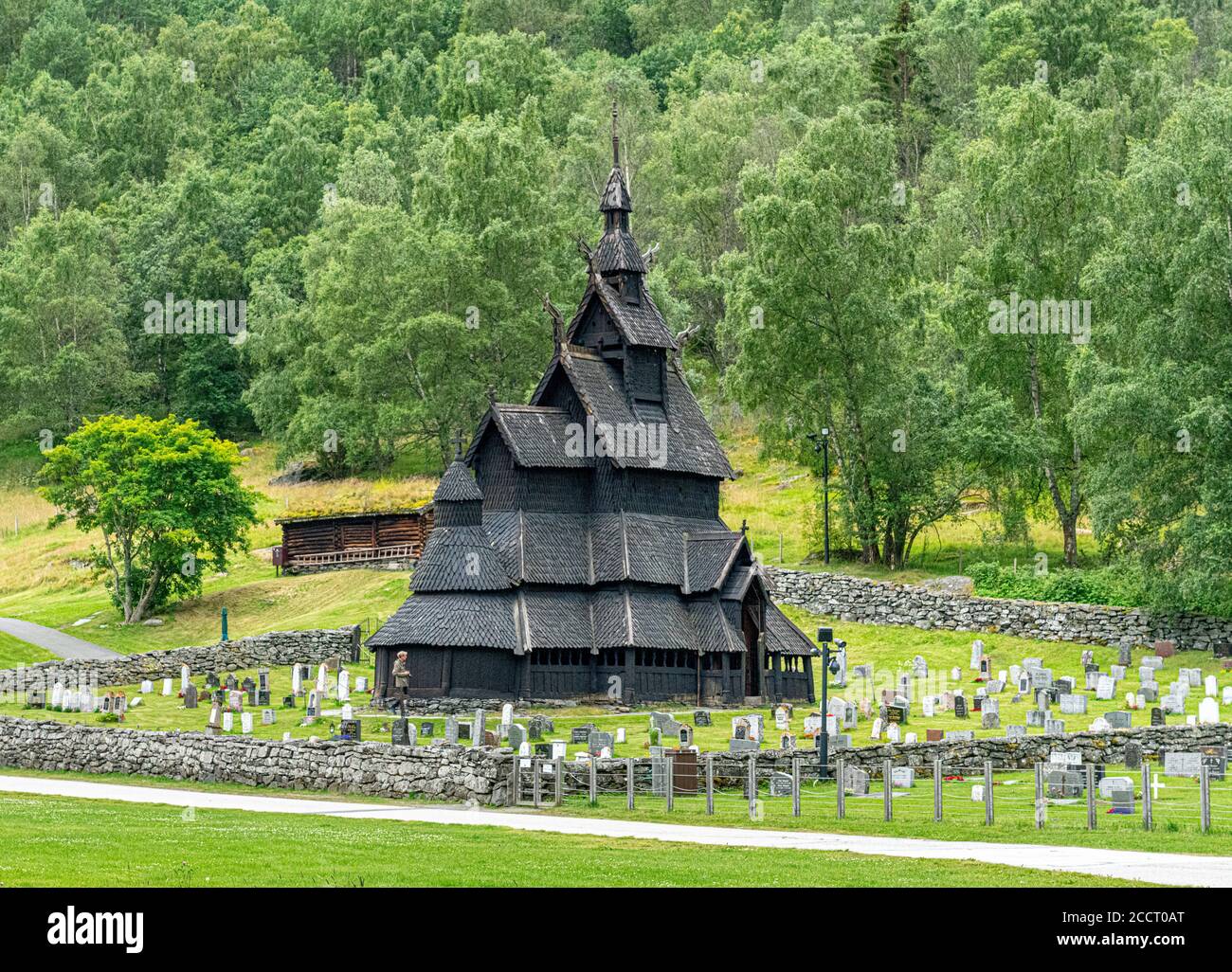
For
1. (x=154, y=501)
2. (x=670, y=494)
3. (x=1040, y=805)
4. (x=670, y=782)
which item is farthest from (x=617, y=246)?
(x=1040, y=805)

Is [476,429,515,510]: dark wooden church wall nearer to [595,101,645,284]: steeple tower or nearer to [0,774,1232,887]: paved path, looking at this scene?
[595,101,645,284]: steeple tower

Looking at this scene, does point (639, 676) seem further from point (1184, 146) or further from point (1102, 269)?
point (1184, 146)

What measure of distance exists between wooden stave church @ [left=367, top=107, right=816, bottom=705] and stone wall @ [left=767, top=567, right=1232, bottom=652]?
29.3 ft

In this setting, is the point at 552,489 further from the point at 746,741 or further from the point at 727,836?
the point at 727,836

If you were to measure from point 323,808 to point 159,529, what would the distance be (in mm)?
A: 40453

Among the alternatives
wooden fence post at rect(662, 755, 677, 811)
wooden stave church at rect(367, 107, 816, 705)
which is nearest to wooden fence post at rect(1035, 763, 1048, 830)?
wooden fence post at rect(662, 755, 677, 811)

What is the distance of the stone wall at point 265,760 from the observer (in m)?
36.2

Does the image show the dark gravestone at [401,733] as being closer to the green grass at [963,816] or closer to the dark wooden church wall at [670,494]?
the green grass at [963,816]

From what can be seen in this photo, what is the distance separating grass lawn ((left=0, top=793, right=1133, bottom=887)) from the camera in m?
21.8

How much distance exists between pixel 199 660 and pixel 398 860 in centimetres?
3932

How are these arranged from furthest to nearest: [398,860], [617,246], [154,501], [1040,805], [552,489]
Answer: [154,501] → [617,246] → [552,489] → [1040,805] → [398,860]

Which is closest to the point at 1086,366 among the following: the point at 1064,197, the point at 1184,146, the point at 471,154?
the point at 1184,146

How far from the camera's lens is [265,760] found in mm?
39469

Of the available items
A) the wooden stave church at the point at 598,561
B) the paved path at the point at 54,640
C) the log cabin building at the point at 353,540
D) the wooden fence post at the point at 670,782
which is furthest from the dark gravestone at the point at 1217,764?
the log cabin building at the point at 353,540
